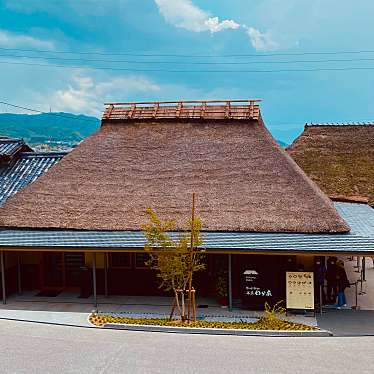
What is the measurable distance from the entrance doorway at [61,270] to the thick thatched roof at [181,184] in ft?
6.08

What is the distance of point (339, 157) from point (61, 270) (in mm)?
20297

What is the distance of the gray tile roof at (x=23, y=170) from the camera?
20.5m

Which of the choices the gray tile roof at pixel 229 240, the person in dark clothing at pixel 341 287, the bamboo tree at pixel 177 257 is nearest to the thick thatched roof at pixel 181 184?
the gray tile roof at pixel 229 240

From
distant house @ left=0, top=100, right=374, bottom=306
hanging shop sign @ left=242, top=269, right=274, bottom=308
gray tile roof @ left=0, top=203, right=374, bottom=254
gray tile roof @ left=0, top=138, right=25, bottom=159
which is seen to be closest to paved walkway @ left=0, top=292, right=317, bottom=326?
hanging shop sign @ left=242, top=269, right=274, bottom=308

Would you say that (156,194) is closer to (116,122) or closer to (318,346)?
(116,122)

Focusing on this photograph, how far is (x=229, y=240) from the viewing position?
14.4 m

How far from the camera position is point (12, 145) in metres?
23.9

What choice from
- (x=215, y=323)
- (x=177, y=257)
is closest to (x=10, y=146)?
(x=177, y=257)

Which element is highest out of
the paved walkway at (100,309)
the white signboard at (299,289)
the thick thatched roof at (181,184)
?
the thick thatched roof at (181,184)

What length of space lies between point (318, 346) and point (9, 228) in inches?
460

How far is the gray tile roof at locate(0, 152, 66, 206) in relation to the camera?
67.1 ft

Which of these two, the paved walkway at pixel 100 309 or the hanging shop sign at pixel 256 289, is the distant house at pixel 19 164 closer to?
the paved walkway at pixel 100 309

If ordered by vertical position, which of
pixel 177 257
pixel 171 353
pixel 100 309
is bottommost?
pixel 100 309

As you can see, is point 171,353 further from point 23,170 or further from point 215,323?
point 23,170
